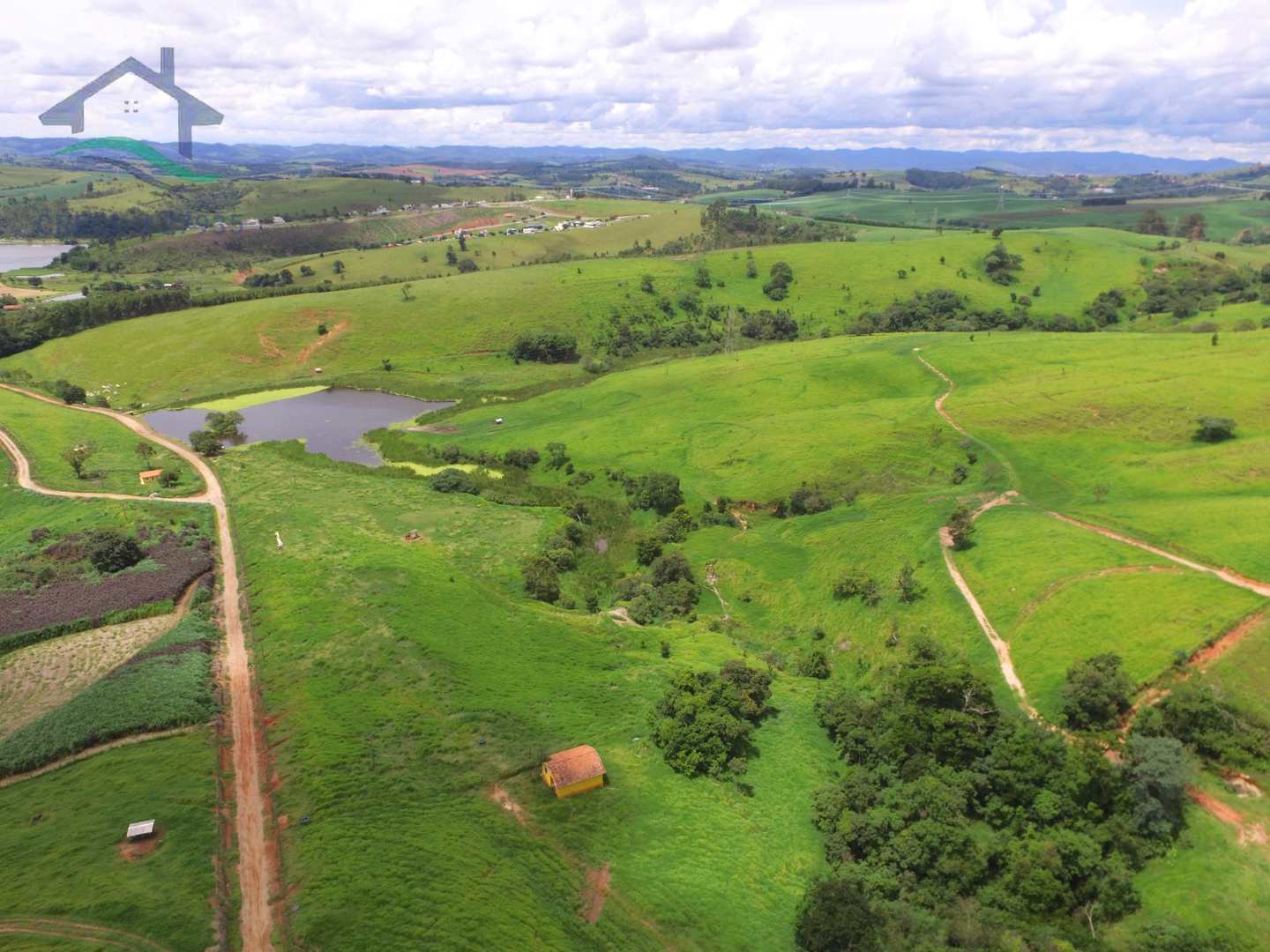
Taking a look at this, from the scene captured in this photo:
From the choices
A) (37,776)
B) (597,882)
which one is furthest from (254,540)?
(597,882)

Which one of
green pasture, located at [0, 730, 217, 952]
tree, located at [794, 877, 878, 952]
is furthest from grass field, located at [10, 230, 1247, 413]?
tree, located at [794, 877, 878, 952]

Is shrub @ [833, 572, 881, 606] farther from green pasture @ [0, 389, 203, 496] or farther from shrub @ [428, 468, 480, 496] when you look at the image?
green pasture @ [0, 389, 203, 496]

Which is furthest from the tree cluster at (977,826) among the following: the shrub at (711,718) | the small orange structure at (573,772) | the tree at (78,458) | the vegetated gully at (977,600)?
the tree at (78,458)

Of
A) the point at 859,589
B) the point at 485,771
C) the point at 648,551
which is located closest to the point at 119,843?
the point at 485,771

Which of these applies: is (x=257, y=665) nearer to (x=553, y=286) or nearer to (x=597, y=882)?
(x=597, y=882)

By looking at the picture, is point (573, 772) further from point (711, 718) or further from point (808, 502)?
point (808, 502)

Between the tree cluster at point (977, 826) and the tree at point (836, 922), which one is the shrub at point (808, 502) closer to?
the tree cluster at point (977, 826)
